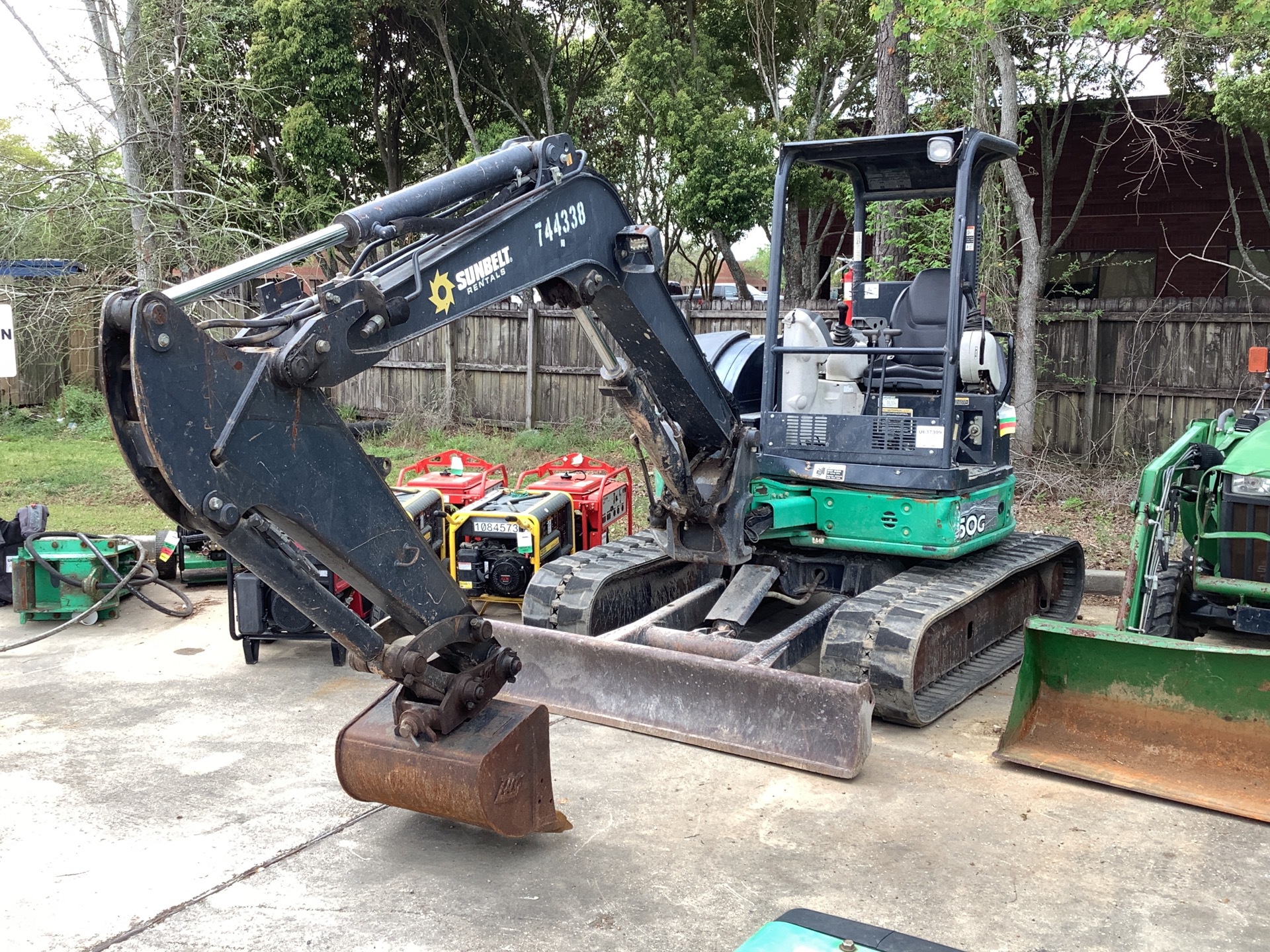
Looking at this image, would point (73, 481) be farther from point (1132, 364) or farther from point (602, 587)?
point (1132, 364)

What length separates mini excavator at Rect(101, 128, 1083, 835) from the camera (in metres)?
3.74

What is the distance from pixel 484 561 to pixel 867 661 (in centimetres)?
306

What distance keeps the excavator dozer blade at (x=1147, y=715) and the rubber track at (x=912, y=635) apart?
543 mm

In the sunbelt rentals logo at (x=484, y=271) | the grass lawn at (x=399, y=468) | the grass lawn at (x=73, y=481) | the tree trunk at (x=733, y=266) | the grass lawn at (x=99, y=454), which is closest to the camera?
the sunbelt rentals logo at (x=484, y=271)

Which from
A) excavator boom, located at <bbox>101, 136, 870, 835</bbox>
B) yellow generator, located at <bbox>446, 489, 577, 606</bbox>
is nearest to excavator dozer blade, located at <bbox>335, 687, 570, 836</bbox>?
excavator boom, located at <bbox>101, 136, 870, 835</bbox>

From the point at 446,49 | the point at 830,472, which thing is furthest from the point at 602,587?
the point at 446,49

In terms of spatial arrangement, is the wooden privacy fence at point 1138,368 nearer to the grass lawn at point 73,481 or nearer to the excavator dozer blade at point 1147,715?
the excavator dozer blade at point 1147,715

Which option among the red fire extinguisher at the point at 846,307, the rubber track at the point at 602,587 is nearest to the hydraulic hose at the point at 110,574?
the rubber track at the point at 602,587

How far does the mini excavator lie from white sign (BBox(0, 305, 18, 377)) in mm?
4572

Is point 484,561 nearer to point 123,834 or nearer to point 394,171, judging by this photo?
point 123,834

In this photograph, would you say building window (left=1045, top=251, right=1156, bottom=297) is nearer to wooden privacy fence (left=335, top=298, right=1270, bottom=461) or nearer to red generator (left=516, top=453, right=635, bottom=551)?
wooden privacy fence (left=335, top=298, right=1270, bottom=461)

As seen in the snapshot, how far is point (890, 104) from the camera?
38.3ft

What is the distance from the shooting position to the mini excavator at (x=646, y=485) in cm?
374

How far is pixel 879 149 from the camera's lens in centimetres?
680
